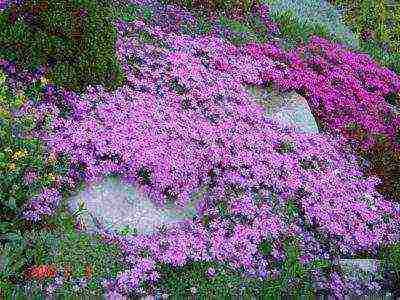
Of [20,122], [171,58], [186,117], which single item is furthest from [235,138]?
[20,122]

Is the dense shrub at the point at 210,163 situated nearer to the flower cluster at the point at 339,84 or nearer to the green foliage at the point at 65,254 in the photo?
the green foliage at the point at 65,254

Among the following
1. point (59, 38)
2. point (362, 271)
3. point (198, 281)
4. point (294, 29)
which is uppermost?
point (59, 38)

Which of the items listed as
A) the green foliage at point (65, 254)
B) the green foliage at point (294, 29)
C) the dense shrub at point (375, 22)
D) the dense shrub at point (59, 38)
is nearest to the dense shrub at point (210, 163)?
the green foliage at point (65, 254)

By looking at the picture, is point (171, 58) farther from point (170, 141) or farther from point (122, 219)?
point (122, 219)

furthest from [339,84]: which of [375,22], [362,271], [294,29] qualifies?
[375,22]

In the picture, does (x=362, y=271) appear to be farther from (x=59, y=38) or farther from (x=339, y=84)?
(x=59, y=38)
